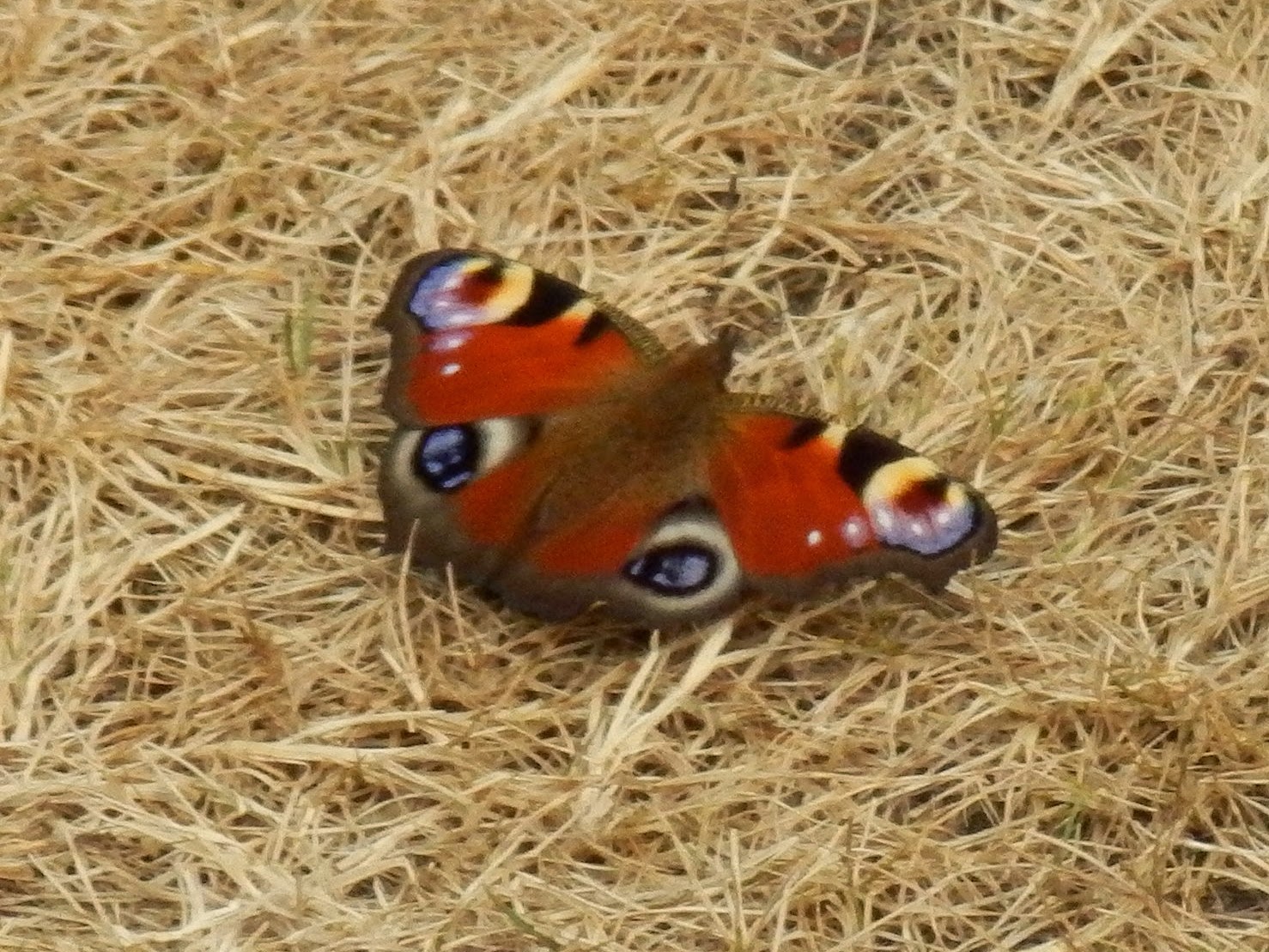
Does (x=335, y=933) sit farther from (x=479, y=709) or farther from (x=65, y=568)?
(x=65, y=568)

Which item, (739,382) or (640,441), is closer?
(640,441)

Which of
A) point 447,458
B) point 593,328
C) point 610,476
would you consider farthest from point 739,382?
point 447,458

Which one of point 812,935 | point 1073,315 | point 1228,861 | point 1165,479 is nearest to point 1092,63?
point 1073,315

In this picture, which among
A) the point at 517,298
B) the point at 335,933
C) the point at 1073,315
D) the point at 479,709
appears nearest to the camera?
the point at 335,933

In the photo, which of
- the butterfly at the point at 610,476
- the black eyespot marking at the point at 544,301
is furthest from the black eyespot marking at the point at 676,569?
the black eyespot marking at the point at 544,301

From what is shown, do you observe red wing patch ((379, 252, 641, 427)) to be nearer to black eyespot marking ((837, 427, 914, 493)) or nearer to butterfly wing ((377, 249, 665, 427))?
butterfly wing ((377, 249, 665, 427))

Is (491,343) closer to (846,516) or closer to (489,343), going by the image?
(489,343)

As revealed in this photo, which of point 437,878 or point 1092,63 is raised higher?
point 1092,63

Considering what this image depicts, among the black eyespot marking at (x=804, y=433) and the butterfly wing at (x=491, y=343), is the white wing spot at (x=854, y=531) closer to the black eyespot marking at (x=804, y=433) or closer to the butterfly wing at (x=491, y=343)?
the black eyespot marking at (x=804, y=433)
